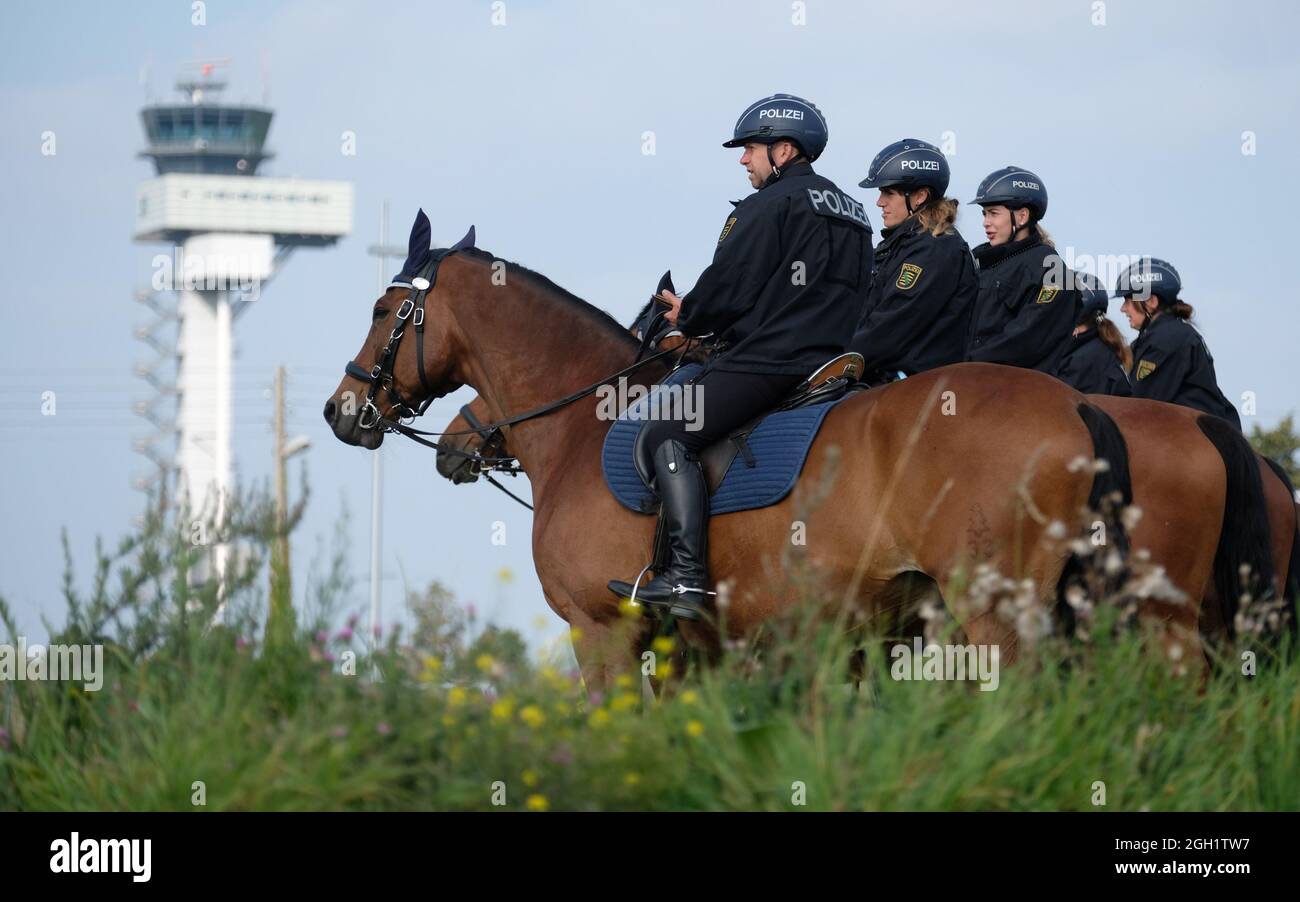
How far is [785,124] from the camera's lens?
8.24 metres

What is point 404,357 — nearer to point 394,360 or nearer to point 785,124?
point 394,360

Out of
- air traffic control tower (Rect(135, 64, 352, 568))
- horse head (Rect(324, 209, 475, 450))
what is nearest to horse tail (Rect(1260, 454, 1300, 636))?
horse head (Rect(324, 209, 475, 450))

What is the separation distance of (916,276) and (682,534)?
198 cm

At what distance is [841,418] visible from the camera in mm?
7645

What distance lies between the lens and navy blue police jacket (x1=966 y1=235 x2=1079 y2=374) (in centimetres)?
1020

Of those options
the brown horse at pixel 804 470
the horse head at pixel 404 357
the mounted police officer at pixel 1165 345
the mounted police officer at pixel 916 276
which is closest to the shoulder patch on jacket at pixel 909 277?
the mounted police officer at pixel 916 276

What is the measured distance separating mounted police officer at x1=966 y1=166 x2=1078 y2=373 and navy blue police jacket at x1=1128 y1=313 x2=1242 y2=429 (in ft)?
2.25

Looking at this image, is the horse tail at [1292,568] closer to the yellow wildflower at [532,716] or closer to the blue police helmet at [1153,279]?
the blue police helmet at [1153,279]

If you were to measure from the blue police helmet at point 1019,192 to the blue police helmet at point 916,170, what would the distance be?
1400mm

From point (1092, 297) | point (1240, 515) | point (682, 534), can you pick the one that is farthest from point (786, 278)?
point (1092, 297)

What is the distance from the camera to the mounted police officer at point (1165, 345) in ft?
35.2

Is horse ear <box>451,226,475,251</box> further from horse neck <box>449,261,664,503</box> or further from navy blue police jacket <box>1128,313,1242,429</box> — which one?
navy blue police jacket <box>1128,313,1242,429</box>
